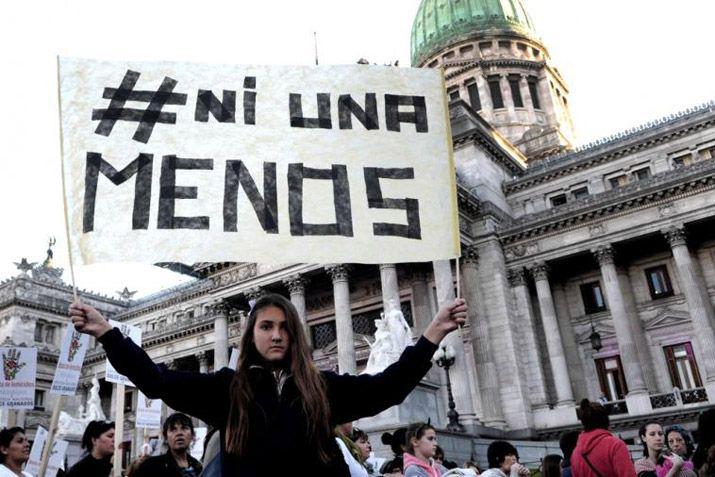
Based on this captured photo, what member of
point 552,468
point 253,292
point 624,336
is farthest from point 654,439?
point 253,292

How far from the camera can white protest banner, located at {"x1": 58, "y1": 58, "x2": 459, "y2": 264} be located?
14.1ft

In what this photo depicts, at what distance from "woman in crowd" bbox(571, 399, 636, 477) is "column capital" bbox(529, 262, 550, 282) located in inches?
1082

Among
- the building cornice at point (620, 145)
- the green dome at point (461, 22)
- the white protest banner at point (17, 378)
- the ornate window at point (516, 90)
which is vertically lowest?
the white protest banner at point (17, 378)

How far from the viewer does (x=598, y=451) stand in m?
5.62

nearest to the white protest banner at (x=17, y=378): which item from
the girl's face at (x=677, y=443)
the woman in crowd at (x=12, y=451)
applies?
the woman in crowd at (x=12, y=451)

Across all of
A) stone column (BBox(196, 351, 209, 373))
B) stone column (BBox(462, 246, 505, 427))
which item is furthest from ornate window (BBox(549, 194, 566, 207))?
stone column (BBox(196, 351, 209, 373))

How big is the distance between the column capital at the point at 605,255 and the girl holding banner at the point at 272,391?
3010cm

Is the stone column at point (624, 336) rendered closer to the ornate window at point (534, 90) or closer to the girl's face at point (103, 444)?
the girl's face at point (103, 444)

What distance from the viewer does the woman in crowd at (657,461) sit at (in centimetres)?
617

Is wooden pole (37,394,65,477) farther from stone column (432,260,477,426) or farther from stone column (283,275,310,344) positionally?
stone column (283,275,310,344)

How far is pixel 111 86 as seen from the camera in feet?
15.6

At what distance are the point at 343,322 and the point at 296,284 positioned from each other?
4.22 metres

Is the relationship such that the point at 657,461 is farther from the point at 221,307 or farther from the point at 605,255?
the point at 221,307

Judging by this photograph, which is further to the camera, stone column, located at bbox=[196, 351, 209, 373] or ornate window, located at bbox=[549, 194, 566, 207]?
stone column, located at bbox=[196, 351, 209, 373]
